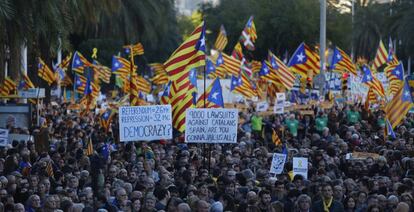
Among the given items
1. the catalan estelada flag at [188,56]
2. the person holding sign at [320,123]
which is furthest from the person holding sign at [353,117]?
the catalan estelada flag at [188,56]

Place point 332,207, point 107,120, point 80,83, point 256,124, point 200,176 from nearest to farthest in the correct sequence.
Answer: point 332,207 → point 200,176 → point 107,120 → point 256,124 → point 80,83

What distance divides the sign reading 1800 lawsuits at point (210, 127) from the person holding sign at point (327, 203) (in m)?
4.71

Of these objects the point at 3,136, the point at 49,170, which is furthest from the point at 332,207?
the point at 3,136

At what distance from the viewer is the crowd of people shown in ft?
44.2

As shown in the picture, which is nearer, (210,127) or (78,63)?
(210,127)

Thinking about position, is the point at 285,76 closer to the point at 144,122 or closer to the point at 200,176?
the point at 144,122

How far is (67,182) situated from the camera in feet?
52.1

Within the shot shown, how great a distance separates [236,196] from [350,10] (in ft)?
240

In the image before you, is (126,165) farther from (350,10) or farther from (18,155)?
(350,10)

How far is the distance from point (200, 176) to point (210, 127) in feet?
6.70

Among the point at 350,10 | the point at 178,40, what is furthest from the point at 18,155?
the point at 350,10

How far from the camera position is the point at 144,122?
1816 centimetres

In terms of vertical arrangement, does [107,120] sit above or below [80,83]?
below

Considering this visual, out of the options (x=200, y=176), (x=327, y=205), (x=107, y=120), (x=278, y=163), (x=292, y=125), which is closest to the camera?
(x=327, y=205)
